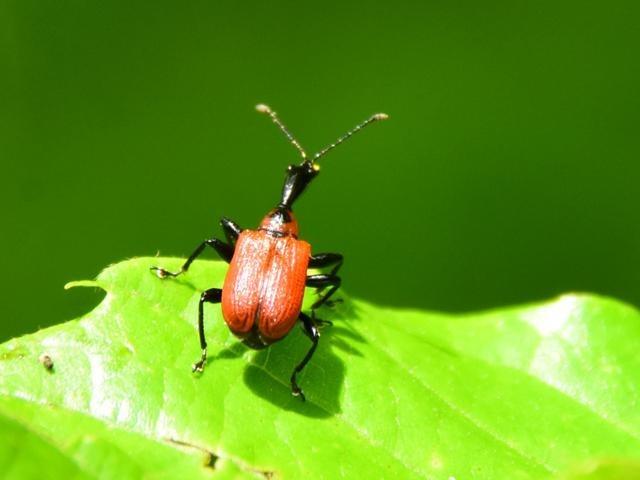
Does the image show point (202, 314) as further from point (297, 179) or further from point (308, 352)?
point (297, 179)

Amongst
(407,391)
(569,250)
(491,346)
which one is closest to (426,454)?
(407,391)

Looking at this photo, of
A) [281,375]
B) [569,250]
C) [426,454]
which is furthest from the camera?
[569,250]

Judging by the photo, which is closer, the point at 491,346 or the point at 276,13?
the point at 491,346

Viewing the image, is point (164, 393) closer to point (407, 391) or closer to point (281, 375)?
point (281, 375)

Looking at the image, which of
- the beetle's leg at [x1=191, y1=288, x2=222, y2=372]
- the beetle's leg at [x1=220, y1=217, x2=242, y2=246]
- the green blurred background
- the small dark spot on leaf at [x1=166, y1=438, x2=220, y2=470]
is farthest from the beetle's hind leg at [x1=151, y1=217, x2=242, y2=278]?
the green blurred background

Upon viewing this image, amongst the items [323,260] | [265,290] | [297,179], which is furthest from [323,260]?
[265,290]

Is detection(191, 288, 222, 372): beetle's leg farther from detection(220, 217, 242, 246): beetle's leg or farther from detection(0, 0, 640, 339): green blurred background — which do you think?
detection(0, 0, 640, 339): green blurred background
